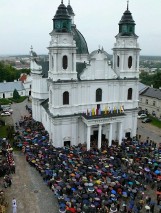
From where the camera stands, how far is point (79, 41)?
41.7 m

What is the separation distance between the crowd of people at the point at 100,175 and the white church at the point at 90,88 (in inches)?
97.1

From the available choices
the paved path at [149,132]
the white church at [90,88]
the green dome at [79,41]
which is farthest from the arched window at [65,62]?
the paved path at [149,132]

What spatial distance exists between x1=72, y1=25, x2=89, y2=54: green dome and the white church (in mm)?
8113

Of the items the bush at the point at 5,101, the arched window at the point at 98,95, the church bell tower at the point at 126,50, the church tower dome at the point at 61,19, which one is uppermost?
the church tower dome at the point at 61,19

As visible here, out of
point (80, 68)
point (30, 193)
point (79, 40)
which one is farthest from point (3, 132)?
point (79, 40)

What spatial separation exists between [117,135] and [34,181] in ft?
47.1

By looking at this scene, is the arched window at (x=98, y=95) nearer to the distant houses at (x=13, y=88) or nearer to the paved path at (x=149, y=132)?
the paved path at (x=149, y=132)

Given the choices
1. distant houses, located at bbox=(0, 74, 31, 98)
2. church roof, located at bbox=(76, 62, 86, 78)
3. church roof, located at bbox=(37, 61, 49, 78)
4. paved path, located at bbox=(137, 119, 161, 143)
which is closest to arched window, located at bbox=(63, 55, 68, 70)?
church roof, located at bbox=(76, 62, 86, 78)

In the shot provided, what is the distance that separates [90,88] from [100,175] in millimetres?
12554

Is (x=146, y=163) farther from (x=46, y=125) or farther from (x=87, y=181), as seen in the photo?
(x=46, y=125)

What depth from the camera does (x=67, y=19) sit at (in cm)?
3008

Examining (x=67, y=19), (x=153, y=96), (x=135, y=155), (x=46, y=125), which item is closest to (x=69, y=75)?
(x=67, y=19)

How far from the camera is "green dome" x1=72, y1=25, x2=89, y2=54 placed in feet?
136

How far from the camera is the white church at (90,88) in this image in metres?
30.8
